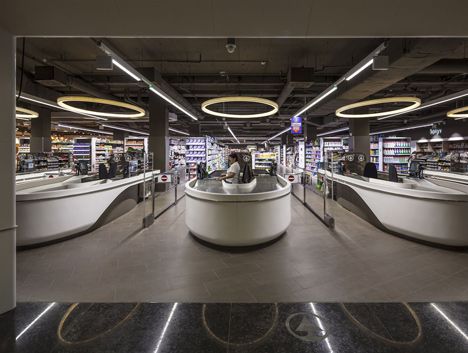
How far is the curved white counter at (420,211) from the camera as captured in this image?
396 cm

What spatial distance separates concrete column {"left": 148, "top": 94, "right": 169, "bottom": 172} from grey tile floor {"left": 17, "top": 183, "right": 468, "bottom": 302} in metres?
5.96

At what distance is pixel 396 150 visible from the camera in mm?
Answer: 14492

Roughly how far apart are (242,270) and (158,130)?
843cm

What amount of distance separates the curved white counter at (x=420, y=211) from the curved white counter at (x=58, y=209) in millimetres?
6080

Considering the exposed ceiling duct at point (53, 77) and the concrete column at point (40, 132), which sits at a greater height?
the exposed ceiling duct at point (53, 77)

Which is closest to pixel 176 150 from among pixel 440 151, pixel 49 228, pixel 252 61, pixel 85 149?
pixel 85 149

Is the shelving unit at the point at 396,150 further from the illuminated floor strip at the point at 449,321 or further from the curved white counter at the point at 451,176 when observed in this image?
the illuminated floor strip at the point at 449,321

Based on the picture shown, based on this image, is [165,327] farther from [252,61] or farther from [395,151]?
[395,151]

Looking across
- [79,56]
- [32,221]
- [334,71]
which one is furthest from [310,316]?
[79,56]

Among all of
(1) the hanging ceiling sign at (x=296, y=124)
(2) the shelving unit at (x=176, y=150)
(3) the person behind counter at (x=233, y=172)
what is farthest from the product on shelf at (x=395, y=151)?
(2) the shelving unit at (x=176, y=150)

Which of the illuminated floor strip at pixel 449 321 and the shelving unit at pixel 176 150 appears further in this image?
the shelving unit at pixel 176 150

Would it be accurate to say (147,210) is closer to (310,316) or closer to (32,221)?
(32,221)

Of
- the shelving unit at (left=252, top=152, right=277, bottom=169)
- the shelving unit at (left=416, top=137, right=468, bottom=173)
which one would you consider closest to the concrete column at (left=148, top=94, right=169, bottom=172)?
the shelving unit at (left=252, top=152, right=277, bottom=169)

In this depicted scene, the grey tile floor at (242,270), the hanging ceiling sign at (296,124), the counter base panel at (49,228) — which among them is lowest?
the grey tile floor at (242,270)
